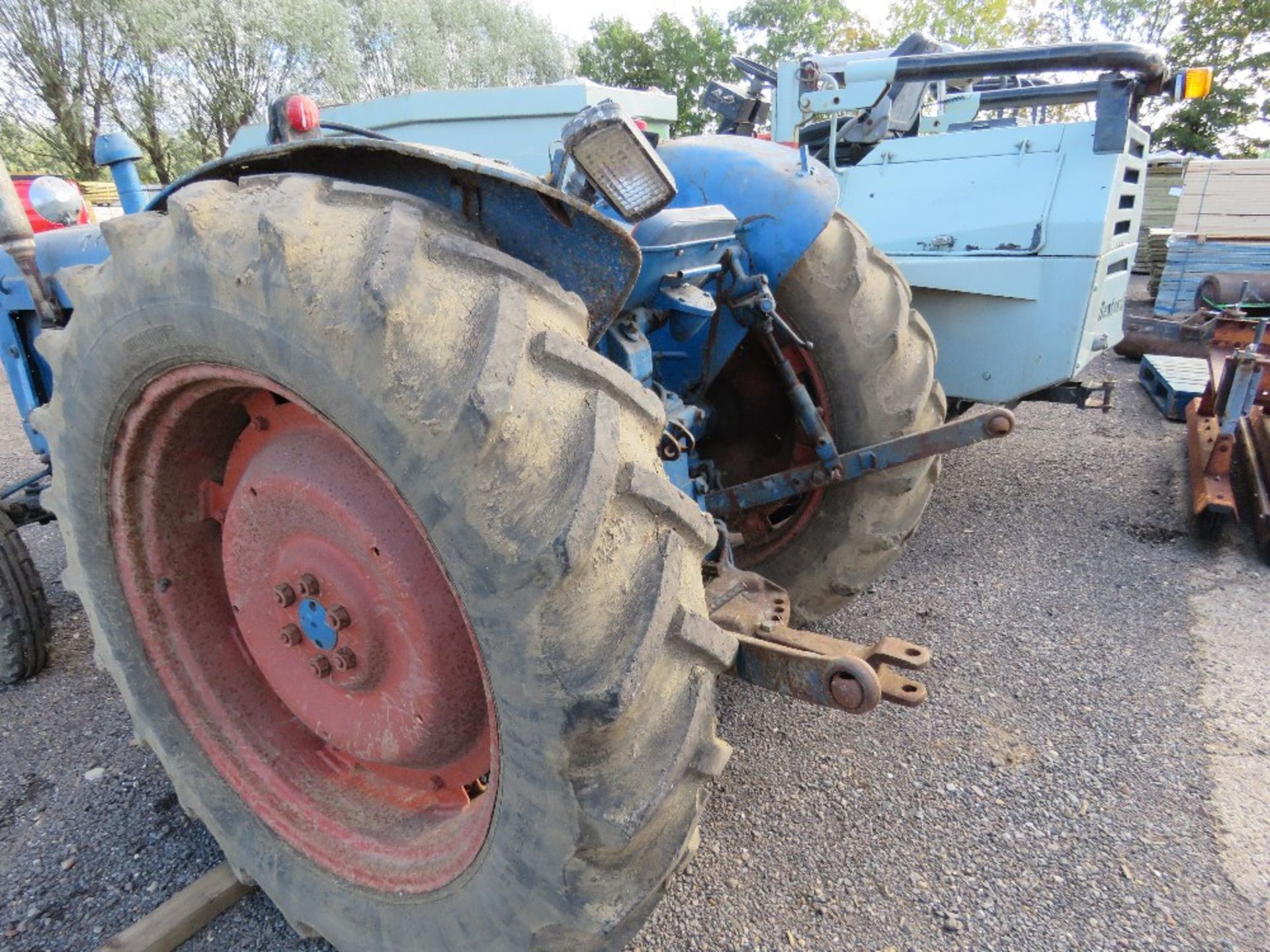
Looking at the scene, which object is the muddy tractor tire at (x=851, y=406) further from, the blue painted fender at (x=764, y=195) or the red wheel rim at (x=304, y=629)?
the red wheel rim at (x=304, y=629)

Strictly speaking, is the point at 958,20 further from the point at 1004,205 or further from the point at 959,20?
the point at 1004,205

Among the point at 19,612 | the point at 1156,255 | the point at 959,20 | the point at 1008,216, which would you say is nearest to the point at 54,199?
the point at 19,612

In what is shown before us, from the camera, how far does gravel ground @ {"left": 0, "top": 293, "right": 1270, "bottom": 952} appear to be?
5.78 ft

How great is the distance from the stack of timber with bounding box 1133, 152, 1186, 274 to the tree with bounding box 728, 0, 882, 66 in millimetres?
20029

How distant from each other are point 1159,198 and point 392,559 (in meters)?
14.6

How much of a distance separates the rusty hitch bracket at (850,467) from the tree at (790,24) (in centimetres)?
3163

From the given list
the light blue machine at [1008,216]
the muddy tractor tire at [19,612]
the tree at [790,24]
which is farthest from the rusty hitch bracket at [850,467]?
the tree at [790,24]

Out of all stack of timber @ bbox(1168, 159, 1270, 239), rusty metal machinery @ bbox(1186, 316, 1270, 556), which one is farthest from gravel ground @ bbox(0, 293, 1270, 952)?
stack of timber @ bbox(1168, 159, 1270, 239)

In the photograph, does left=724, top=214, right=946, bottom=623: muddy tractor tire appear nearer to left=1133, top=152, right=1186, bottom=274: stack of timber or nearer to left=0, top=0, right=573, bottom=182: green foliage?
left=1133, top=152, right=1186, bottom=274: stack of timber

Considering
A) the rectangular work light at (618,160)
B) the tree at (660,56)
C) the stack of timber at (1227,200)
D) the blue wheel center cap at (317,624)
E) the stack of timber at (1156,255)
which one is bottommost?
the stack of timber at (1156,255)

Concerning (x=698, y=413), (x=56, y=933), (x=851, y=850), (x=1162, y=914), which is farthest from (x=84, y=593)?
(x=1162, y=914)

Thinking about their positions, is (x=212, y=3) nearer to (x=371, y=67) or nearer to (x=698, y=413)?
(x=371, y=67)

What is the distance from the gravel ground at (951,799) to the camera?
5.78 feet

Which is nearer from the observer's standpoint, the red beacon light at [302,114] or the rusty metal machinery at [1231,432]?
the red beacon light at [302,114]
